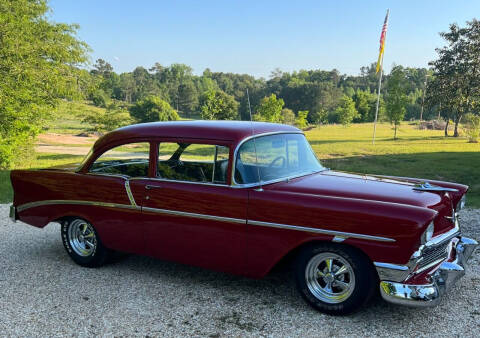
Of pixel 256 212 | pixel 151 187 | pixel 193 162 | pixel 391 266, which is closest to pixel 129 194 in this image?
pixel 151 187

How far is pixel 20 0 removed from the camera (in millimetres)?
16828

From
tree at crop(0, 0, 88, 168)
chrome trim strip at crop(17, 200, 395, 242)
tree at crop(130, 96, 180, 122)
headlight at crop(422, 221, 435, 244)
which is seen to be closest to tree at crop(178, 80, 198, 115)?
tree at crop(130, 96, 180, 122)

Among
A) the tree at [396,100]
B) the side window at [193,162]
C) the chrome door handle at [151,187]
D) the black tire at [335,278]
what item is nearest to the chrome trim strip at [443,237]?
the black tire at [335,278]

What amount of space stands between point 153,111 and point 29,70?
45803 millimetres

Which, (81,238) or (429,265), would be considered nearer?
(429,265)

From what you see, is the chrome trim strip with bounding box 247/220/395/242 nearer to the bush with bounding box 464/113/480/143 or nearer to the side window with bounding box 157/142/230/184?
the side window with bounding box 157/142/230/184

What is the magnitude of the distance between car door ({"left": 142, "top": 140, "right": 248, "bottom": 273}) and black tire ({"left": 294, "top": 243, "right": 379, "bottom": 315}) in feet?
2.03

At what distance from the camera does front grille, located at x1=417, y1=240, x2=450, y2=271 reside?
10.7 ft

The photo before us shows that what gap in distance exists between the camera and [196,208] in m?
3.88

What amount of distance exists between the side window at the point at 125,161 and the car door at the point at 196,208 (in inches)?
8.5

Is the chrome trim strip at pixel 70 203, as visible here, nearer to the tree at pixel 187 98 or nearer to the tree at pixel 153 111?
the tree at pixel 153 111

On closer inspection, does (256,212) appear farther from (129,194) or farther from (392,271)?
(129,194)

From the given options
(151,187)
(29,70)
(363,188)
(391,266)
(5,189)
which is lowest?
(5,189)

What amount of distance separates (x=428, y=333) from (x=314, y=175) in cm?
185
